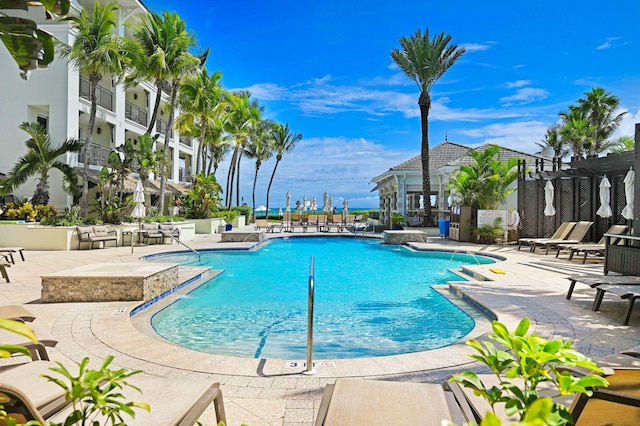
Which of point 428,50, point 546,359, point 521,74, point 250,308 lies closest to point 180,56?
point 428,50

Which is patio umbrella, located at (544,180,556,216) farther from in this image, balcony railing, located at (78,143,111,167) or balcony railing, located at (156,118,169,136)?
balcony railing, located at (156,118,169,136)

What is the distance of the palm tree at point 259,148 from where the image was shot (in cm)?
3766

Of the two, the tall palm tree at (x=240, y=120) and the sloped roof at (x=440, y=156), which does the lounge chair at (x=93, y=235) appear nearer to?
the sloped roof at (x=440, y=156)

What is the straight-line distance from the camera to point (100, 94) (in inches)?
877

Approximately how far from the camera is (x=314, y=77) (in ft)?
121

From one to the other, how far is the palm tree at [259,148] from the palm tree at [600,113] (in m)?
25.1

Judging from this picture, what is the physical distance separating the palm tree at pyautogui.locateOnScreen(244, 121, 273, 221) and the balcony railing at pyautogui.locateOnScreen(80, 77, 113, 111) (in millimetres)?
14810

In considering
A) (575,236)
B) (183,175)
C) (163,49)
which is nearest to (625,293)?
(575,236)

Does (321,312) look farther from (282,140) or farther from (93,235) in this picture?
(282,140)

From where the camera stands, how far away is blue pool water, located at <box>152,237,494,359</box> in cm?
574

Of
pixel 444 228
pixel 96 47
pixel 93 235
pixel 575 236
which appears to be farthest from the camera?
pixel 444 228

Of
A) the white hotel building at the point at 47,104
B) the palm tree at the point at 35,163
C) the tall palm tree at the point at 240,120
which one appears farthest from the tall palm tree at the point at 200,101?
the palm tree at the point at 35,163

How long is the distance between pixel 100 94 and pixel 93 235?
35.7ft

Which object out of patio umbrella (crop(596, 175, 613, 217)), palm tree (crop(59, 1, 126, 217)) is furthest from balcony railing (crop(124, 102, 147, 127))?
patio umbrella (crop(596, 175, 613, 217))
